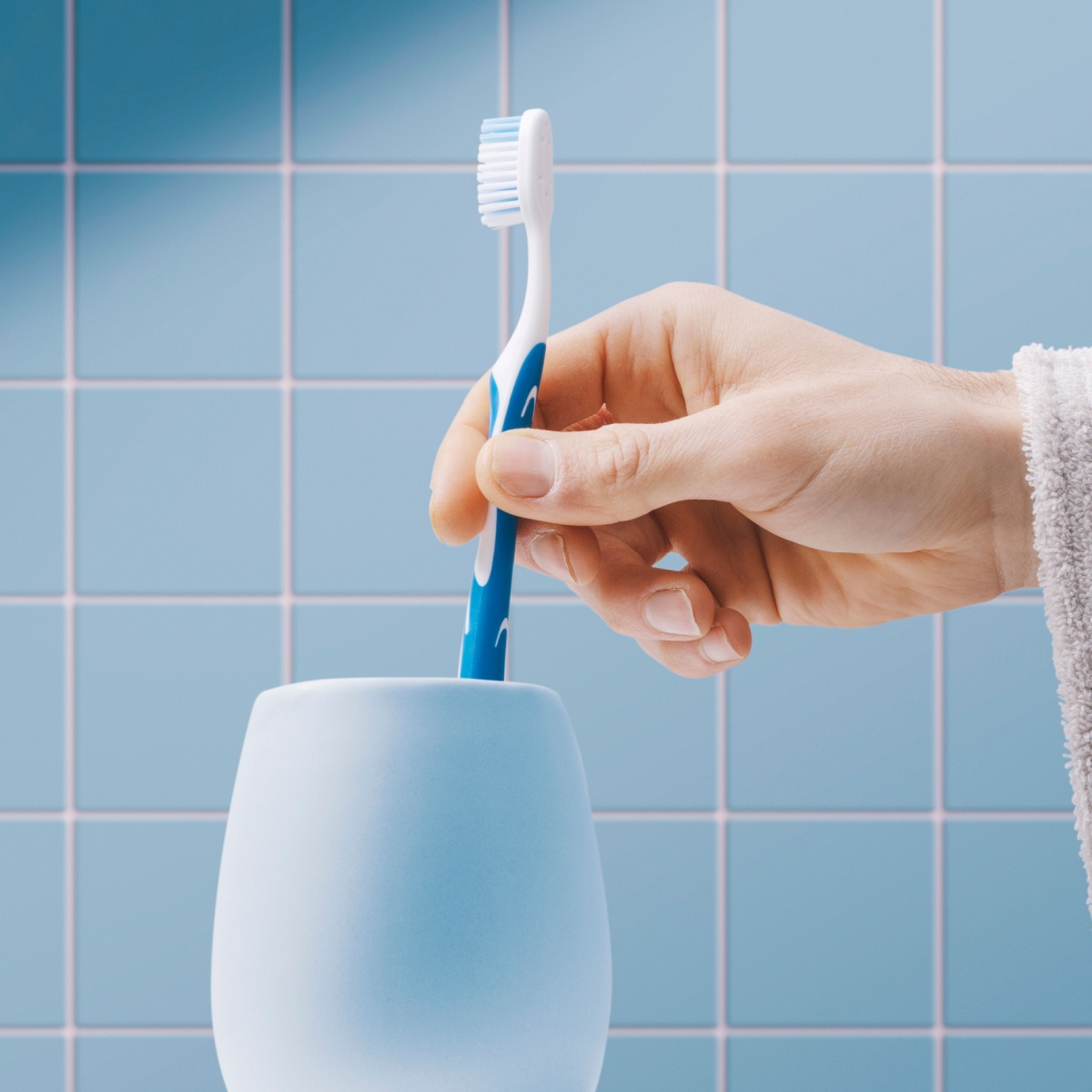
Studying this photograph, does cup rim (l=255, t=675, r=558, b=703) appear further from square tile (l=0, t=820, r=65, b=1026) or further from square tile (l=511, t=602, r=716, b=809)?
square tile (l=0, t=820, r=65, b=1026)

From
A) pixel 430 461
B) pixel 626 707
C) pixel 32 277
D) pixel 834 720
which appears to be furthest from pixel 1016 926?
pixel 32 277

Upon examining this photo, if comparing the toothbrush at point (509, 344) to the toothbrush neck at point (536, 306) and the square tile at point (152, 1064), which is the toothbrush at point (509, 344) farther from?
the square tile at point (152, 1064)

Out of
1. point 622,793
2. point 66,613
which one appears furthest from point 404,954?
point 66,613

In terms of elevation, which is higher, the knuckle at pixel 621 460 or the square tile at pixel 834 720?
the knuckle at pixel 621 460

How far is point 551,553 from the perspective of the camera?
51 cm

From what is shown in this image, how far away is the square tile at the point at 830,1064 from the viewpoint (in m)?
0.79

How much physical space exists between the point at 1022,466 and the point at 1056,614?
66mm

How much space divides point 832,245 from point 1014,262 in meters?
0.14

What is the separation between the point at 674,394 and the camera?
0.51 meters

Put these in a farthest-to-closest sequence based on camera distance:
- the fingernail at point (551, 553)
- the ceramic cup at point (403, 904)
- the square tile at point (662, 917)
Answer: the square tile at point (662, 917)
the fingernail at point (551, 553)
the ceramic cup at point (403, 904)

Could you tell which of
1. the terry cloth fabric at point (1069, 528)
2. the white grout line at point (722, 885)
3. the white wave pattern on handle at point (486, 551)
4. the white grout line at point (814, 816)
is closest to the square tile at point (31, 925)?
the white grout line at point (814, 816)

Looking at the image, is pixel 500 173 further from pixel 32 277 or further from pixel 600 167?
pixel 32 277

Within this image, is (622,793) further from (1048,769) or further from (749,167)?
(749,167)

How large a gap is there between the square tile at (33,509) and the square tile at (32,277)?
5 cm
